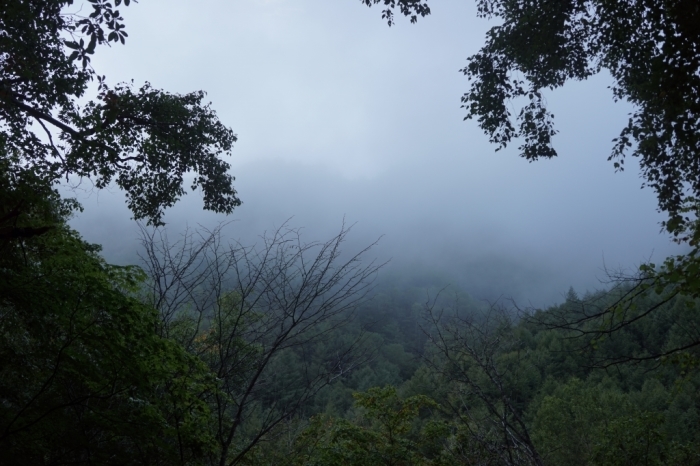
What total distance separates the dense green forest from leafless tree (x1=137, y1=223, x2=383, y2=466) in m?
0.02

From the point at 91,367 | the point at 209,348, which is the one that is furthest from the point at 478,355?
the point at 91,367

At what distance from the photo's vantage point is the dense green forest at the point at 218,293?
10.6ft

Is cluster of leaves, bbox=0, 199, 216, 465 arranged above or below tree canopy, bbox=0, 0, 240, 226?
below

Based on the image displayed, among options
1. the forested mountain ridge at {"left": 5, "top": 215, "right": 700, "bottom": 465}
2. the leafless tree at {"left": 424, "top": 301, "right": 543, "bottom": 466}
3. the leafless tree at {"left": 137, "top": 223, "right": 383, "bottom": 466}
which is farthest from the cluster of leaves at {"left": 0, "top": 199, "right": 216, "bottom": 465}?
the leafless tree at {"left": 424, "top": 301, "right": 543, "bottom": 466}

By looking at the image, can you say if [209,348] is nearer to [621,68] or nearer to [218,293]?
[218,293]

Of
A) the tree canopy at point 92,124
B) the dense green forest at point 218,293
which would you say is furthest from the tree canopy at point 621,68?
the tree canopy at point 92,124

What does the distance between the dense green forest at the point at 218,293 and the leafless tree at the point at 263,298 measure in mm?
25

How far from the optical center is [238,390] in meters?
5.19

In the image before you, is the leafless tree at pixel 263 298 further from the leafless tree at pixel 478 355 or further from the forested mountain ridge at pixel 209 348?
Answer: the leafless tree at pixel 478 355

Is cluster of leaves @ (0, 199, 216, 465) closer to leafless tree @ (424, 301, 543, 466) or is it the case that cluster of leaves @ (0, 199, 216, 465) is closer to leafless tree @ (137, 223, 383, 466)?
leafless tree @ (137, 223, 383, 466)

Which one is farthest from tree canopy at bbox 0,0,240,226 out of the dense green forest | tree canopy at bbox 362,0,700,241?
tree canopy at bbox 362,0,700,241

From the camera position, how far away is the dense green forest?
3240 millimetres

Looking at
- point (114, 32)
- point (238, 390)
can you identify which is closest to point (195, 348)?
point (238, 390)

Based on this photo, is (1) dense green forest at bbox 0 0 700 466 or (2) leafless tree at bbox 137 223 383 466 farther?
(2) leafless tree at bbox 137 223 383 466
